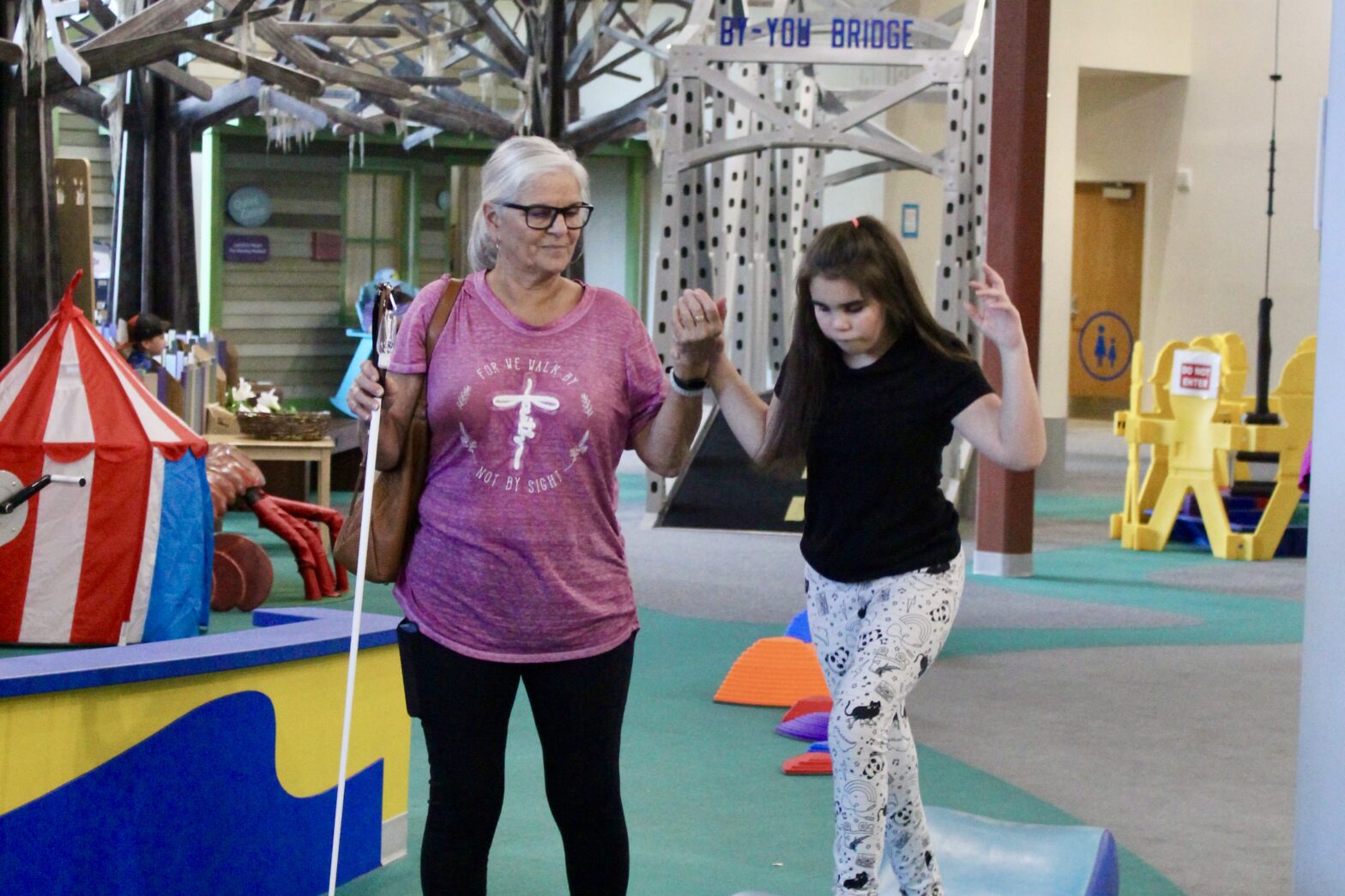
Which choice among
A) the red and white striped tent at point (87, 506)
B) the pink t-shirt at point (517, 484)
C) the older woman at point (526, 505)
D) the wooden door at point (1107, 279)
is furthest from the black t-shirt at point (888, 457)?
the wooden door at point (1107, 279)

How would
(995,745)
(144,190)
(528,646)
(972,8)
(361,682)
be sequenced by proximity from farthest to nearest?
1. (144,190)
2. (972,8)
3. (995,745)
4. (361,682)
5. (528,646)

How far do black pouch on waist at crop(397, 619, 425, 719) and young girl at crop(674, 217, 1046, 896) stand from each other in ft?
2.20

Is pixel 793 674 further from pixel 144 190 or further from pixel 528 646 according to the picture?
pixel 144 190

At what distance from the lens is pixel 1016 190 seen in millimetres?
8516

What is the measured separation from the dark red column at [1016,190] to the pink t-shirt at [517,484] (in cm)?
613

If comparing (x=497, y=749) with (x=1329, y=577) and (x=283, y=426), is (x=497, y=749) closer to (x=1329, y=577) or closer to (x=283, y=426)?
(x=1329, y=577)

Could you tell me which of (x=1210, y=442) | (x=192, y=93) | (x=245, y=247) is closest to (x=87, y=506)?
(x=1210, y=442)

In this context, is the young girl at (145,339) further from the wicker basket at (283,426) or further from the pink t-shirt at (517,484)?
the pink t-shirt at (517,484)

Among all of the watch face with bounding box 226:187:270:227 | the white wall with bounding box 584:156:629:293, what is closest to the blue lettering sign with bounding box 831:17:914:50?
the watch face with bounding box 226:187:270:227

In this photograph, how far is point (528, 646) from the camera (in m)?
2.55

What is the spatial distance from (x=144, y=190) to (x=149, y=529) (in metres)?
8.75

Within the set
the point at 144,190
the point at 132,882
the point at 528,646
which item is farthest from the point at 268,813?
the point at 144,190

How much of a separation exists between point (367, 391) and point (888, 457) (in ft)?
3.05

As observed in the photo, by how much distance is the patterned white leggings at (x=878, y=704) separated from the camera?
114 inches
